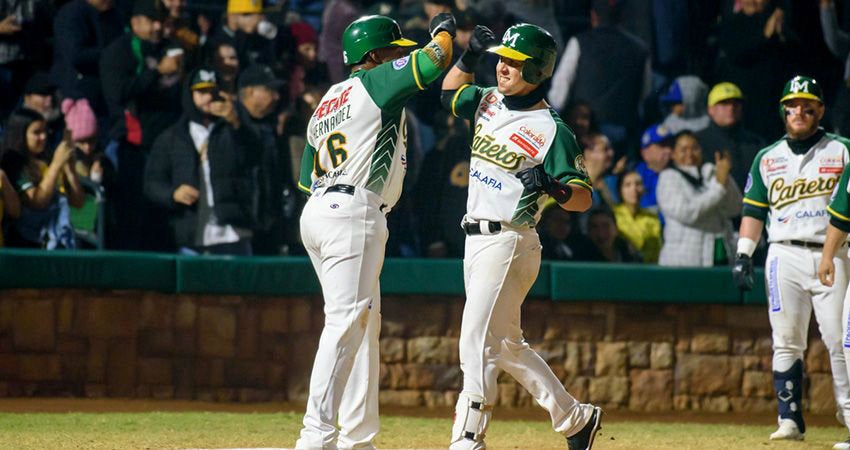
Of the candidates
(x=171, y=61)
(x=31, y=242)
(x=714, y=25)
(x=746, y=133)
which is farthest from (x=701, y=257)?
(x=31, y=242)

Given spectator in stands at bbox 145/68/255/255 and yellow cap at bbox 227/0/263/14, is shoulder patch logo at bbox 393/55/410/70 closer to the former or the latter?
spectator in stands at bbox 145/68/255/255

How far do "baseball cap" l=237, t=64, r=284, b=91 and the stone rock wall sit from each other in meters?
1.65

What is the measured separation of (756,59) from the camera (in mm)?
10688

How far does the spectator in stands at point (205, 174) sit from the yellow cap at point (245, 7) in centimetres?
61

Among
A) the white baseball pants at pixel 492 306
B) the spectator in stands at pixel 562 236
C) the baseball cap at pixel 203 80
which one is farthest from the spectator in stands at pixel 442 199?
the white baseball pants at pixel 492 306

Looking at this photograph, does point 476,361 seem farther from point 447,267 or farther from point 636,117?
point 636,117

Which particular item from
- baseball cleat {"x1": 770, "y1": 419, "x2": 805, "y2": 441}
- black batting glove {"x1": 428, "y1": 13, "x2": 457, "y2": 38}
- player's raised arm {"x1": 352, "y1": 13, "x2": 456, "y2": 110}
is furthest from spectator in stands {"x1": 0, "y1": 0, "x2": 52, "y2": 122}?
baseball cleat {"x1": 770, "y1": 419, "x2": 805, "y2": 441}

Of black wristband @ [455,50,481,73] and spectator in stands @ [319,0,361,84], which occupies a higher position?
spectator in stands @ [319,0,361,84]

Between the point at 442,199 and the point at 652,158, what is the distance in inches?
70.0

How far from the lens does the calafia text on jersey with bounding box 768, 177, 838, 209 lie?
7.32m

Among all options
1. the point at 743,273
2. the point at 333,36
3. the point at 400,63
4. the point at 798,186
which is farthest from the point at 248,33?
the point at 400,63

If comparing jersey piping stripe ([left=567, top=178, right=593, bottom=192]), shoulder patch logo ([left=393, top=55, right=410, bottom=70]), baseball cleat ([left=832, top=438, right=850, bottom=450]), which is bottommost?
baseball cleat ([left=832, top=438, right=850, bottom=450])

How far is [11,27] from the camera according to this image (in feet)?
31.3

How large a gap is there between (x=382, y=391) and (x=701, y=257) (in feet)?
8.99
